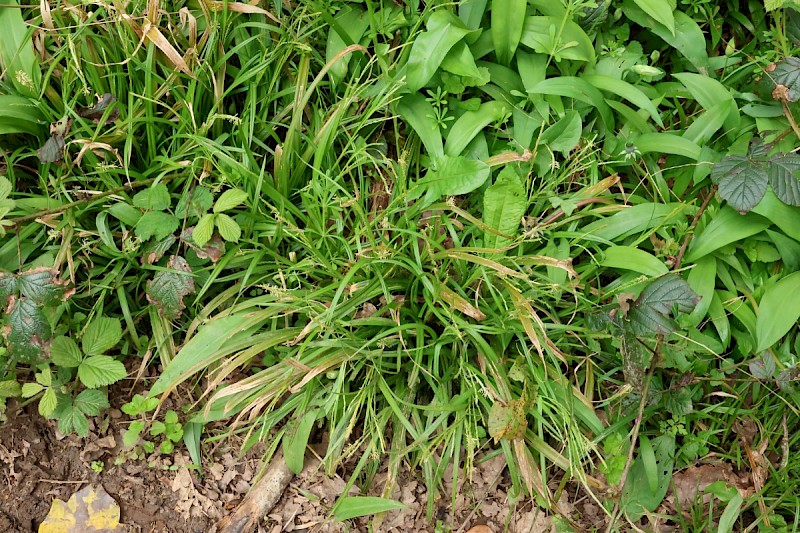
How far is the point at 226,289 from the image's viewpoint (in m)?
1.95

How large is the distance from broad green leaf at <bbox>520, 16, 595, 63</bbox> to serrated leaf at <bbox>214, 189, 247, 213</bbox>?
3.20ft

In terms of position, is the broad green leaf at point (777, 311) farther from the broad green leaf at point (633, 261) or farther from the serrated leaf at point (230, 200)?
the serrated leaf at point (230, 200)

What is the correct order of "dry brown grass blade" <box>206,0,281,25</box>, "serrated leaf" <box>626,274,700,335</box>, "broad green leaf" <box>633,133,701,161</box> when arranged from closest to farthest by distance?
"serrated leaf" <box>626,274,700,335</box>
"dry brown grass blade" <box>206,0,281,25</box>
"broad green leaf" <box>633,133,701,161</box>

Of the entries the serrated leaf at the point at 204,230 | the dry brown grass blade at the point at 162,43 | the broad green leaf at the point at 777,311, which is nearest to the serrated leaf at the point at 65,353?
→ the serrated leaf at the point at 204,230

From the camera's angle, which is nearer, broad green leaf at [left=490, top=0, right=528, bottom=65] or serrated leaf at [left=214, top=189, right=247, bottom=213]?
serrated leaf at [left=214, top=189, right=247, bottom=213]

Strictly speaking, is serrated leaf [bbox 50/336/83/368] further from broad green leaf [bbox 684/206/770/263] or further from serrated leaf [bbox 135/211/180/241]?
broad green leaf [bbox 684/206/770/263]

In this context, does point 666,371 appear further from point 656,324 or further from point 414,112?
point 414,112

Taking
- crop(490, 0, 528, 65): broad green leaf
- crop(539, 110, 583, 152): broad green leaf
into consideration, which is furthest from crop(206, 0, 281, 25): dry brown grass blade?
crop(539, 110, 583, 152): broad green leaf

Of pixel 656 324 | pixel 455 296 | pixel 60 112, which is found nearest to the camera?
pixel 656 324

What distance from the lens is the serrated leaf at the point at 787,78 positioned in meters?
1.82

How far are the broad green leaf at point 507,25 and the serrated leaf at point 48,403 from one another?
164 cm

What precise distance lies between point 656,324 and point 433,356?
0.61 meters

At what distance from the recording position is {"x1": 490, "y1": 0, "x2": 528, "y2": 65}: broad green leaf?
1.89 meters

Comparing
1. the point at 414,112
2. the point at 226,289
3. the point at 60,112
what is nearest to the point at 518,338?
the point at 414,112
